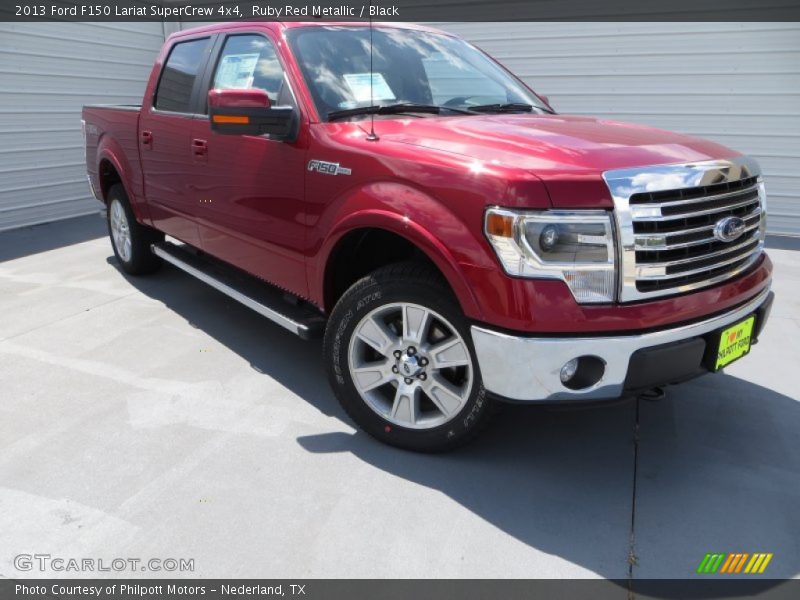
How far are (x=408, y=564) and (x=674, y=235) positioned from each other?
1.53m

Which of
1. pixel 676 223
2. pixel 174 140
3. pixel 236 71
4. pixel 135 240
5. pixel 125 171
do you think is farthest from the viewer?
pixel 135 240

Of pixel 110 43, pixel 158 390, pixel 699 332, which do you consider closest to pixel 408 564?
pixel 699 332

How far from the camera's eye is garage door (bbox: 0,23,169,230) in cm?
819

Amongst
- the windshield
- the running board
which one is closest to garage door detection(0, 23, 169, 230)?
the running board

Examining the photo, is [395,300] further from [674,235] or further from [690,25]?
[690,25]

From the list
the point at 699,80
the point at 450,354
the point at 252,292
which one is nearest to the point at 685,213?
the point at 450,354

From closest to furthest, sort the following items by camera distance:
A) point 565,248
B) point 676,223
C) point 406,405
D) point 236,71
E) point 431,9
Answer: point 565,248 → point 676,223 → point 406,405 → point 236,71 → point 431,9

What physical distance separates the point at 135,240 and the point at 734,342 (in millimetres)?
4571

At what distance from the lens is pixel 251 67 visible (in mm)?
3631

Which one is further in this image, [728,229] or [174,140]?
[174,140]

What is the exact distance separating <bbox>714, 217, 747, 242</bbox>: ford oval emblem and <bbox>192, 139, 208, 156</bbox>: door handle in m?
2.82

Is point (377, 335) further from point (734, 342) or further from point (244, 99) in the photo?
point (734, 342)

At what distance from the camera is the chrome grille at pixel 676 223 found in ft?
7.41

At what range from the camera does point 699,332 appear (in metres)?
2.46
